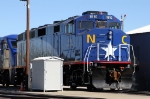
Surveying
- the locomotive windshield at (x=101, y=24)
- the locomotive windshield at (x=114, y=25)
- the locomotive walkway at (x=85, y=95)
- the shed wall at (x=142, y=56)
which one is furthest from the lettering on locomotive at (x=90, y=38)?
the locomotive walkway at (x=85, y=95)

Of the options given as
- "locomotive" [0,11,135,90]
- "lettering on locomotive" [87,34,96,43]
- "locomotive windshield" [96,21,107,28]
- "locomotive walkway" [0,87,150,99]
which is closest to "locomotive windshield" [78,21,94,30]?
"locomotive" [0,11,135,90]

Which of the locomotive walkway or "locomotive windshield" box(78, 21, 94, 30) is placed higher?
"locomotive windshield" box(78, 21, 94, 30)

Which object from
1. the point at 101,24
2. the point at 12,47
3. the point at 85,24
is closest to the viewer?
the point at 85,24

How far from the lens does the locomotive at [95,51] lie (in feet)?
71.7

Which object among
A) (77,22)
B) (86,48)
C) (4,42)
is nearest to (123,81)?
(86,48)

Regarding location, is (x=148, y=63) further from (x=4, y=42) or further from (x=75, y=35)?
(x=4, y=42)

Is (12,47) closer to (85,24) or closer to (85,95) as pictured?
(85,24)

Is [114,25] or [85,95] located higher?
[114,25]

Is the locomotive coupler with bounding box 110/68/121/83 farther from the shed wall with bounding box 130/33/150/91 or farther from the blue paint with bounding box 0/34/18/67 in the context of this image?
the blue paint with bounding box 0/34/18/67

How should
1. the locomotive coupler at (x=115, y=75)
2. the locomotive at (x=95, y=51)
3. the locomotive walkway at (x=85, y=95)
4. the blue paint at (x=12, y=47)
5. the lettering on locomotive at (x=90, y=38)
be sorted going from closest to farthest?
the locomotive walkway at (x=85, y=95), the locomotive coupler at (x=115, y=75), the locomotive at (x=95, y=51), the lettering on locomotive at (x=90, y=38), the blue paint at (x=12, y=47)

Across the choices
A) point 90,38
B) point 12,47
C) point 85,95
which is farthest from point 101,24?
point 12,47

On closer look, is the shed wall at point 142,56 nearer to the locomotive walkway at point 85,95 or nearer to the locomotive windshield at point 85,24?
the locomotive windshield at point 85,24

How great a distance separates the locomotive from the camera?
71.7 ft

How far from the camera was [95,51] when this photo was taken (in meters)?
22.3
